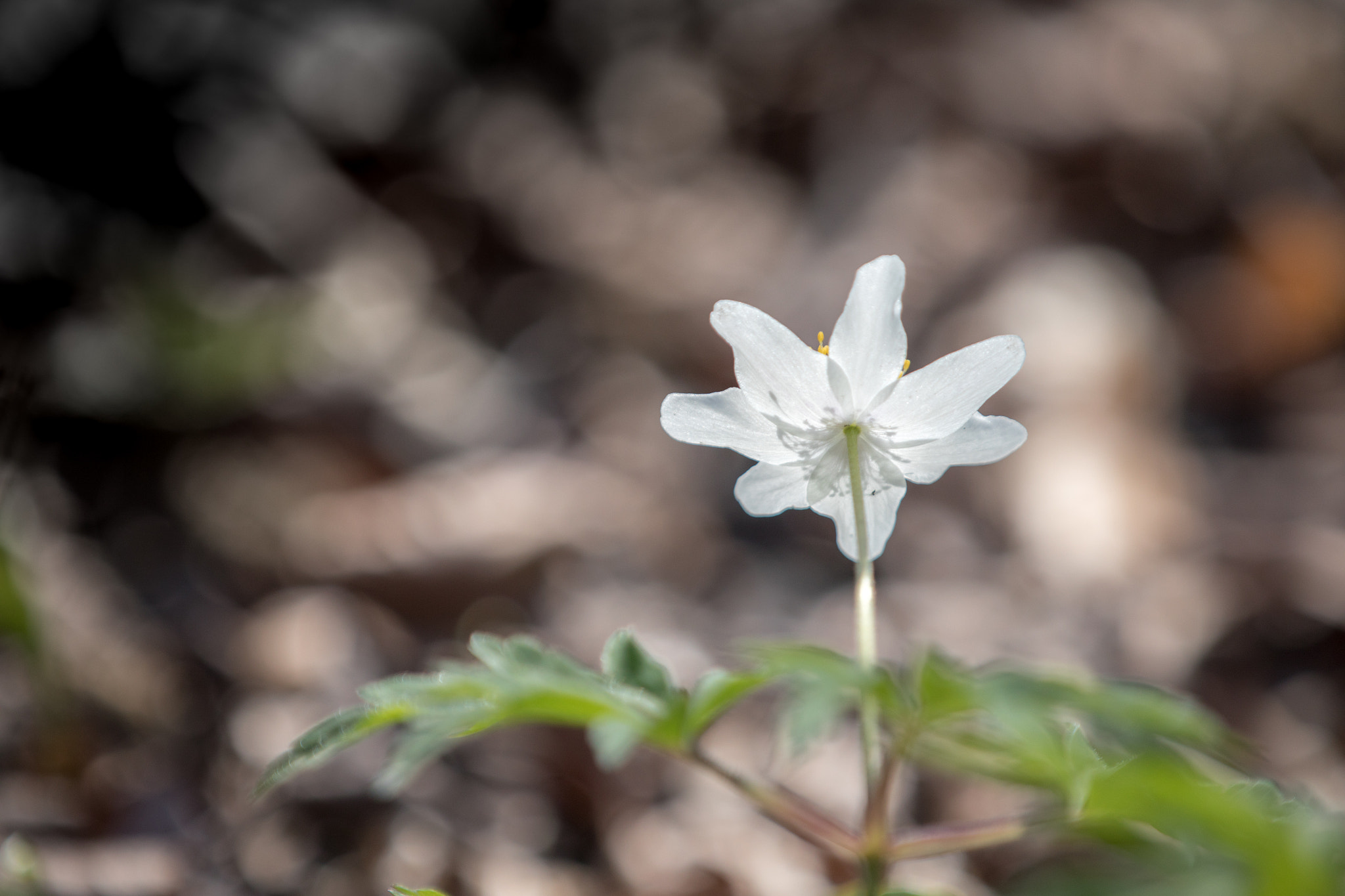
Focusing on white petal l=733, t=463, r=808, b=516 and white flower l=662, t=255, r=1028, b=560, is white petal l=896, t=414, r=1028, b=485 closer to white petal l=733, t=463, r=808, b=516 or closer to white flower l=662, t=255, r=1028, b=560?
white flower l=662, t=255, r=1028, b=560

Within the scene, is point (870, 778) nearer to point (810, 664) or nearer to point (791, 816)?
point (791, 816)

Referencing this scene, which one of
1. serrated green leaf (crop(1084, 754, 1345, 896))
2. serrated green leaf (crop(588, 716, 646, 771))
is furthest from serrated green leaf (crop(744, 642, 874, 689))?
serrated green leaf (crop(1084, 754, 1345, 896))

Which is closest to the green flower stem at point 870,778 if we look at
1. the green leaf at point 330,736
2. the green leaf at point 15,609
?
the green leaf at point 330,736

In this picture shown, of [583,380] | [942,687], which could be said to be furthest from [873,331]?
[583,380]

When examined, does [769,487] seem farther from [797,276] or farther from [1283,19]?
[1283,19]

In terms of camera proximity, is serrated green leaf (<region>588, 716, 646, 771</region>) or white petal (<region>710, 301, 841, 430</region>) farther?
white petal (<region>710, 301, 841, 430</region>)

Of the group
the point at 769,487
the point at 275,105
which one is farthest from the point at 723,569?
the point at 275,105
